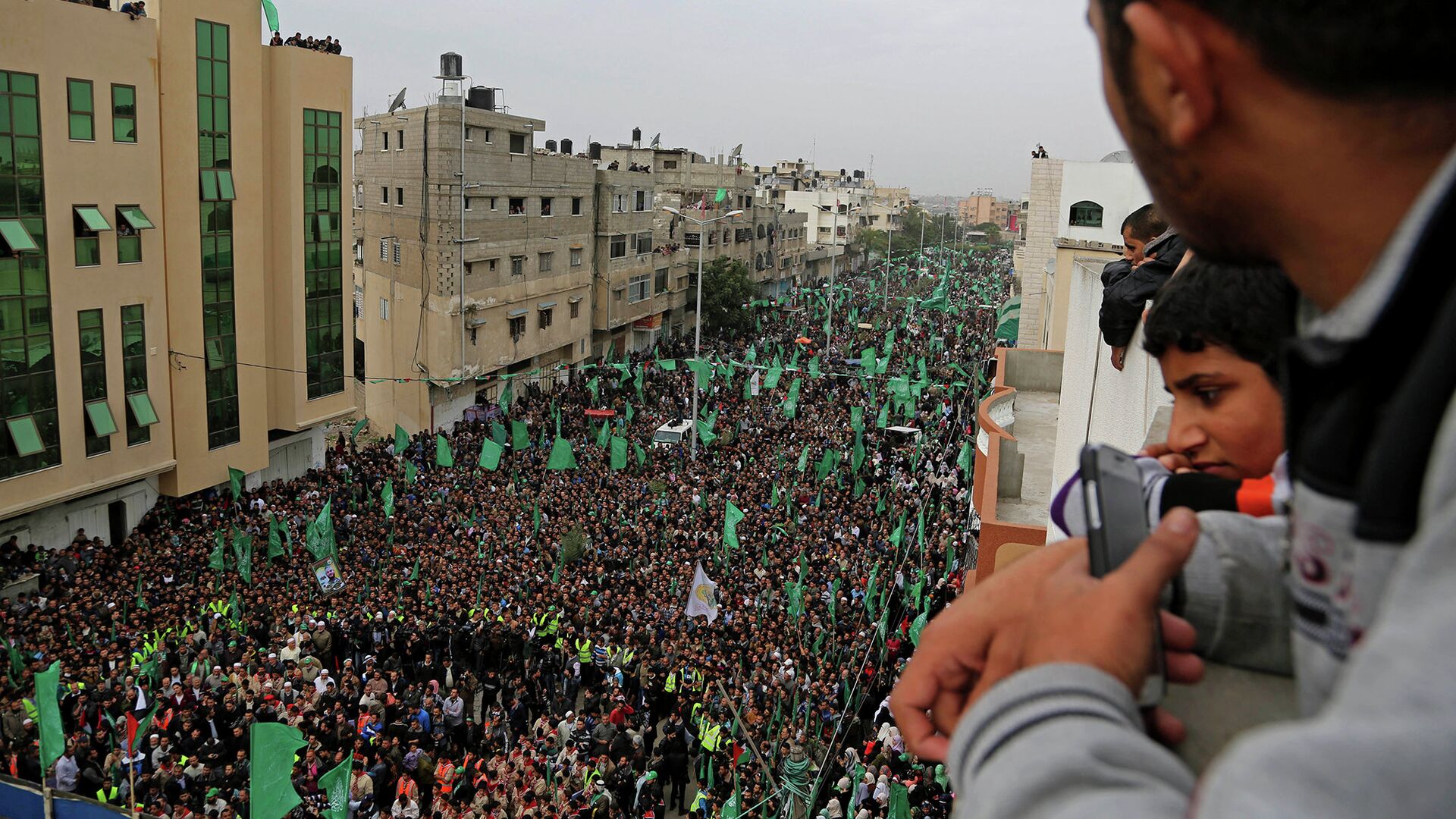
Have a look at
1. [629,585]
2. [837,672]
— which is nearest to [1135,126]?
[837,672]

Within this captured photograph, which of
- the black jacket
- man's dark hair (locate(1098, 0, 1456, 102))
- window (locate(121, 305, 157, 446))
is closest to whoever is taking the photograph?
man's dark hair (locate(1098, 0, 1456, 102))

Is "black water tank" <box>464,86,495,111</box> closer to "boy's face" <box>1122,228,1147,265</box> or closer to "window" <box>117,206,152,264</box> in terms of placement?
"window" <box>117,206,152,264</box>

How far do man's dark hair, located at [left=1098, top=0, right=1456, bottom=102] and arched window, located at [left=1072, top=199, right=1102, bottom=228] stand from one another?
122 ft

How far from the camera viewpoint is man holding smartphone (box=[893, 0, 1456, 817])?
70 centimetres

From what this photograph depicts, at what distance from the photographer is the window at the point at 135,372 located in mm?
18828

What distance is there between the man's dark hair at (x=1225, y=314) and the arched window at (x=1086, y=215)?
36059 millimetres

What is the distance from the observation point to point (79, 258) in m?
17.7

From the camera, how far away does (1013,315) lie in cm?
4106

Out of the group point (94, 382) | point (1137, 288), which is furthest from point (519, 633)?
point (1137, 288)

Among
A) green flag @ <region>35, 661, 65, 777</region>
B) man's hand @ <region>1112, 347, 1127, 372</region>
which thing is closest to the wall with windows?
green flag @ <region>35, 661, 65, 777</region>

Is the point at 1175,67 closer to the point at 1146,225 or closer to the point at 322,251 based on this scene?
the point at 1146,225

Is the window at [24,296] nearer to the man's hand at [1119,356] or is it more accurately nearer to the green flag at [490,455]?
the green flag at [490,455]

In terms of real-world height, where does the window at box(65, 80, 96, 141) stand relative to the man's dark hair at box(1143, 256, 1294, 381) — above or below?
above

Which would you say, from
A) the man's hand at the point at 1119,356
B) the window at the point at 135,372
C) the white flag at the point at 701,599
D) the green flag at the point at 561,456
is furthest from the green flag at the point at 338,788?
the window at the point at 135,372
